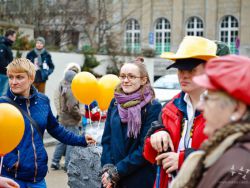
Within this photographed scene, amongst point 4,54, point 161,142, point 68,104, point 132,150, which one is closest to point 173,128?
point 161,142

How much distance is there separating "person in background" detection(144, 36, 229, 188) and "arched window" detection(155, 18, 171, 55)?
44.3 m

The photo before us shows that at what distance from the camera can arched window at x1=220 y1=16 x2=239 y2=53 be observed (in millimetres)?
45156

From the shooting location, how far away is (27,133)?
13.8ft

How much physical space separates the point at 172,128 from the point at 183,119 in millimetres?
102

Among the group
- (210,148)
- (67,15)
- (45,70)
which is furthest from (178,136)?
(67,15)

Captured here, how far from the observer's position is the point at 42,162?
430cm

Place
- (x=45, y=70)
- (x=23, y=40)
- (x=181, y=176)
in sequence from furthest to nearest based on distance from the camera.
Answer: (x=23, y=40)
(x=45, y=70)
(x=181, y=176)

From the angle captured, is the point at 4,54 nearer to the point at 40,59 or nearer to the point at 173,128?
the point at 40,59

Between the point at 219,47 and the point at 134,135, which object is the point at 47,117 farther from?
the point at 219,47

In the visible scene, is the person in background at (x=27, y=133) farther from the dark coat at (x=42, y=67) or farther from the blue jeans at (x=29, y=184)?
the dark coat at (x=42, y=67)

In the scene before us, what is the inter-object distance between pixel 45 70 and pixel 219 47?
29.7 feet

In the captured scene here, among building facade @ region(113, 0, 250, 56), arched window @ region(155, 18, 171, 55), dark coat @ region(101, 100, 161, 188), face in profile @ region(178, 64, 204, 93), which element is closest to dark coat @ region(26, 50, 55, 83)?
dark coat @ region(101, 100, 161, 188)

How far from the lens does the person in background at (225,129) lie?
2016 mm

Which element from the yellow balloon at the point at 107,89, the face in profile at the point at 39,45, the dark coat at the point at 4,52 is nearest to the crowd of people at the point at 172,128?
the yellow balloon at the point at 107,89
